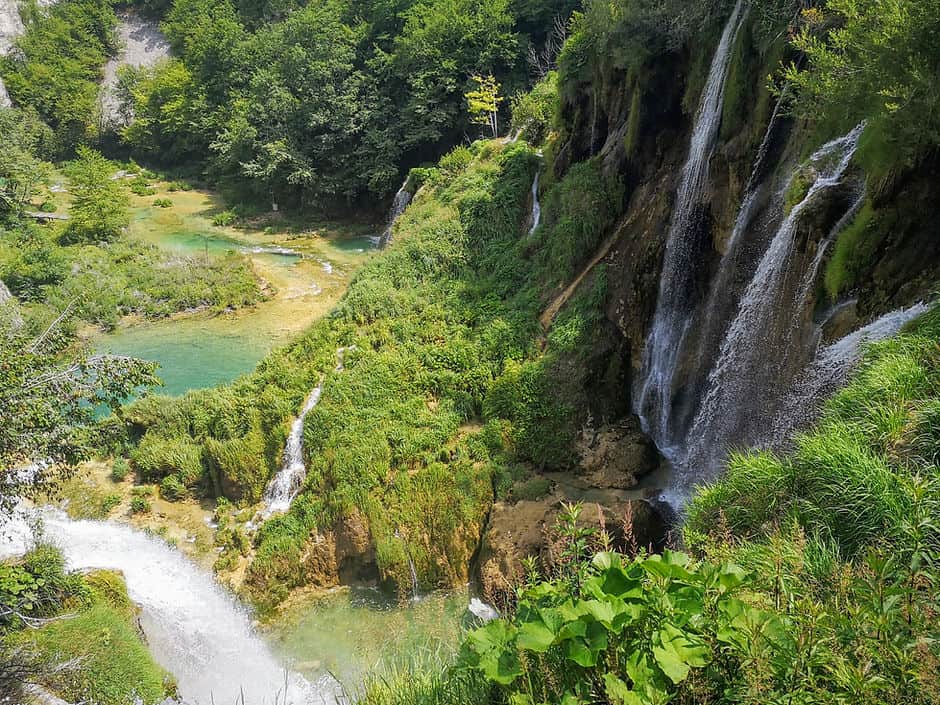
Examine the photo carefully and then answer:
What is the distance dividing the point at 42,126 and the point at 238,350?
40227 mm

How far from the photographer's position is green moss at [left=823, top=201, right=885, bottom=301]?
7.29 metres

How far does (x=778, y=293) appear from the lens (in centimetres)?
853

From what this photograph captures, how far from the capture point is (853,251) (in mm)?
7414

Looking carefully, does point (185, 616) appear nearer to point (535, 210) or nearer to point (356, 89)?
point (535, 210)

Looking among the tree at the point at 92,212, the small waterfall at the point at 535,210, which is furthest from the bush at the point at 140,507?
the tree at the point at 92,212

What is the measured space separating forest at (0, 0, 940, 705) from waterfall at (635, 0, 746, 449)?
0.30 feet

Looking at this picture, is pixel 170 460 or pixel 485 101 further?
pixel 485 101

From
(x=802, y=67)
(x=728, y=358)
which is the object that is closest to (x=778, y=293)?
(x=728, y=358)

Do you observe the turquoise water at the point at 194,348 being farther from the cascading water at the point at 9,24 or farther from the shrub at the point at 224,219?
the cascading water at the point at 9,24

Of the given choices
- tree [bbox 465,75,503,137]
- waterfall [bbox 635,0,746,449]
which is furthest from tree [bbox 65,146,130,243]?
waterfall [bbox 635,0,746,449]

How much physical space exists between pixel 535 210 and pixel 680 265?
762cm

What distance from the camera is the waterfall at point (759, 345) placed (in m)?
8.09

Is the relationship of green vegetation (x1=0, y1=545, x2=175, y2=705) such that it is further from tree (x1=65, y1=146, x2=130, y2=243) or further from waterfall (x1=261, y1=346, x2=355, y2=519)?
tree (x1=65, y1=146, x2=130, y2=243)

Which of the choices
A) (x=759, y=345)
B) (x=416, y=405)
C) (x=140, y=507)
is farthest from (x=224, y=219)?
(x=759, y=345)
